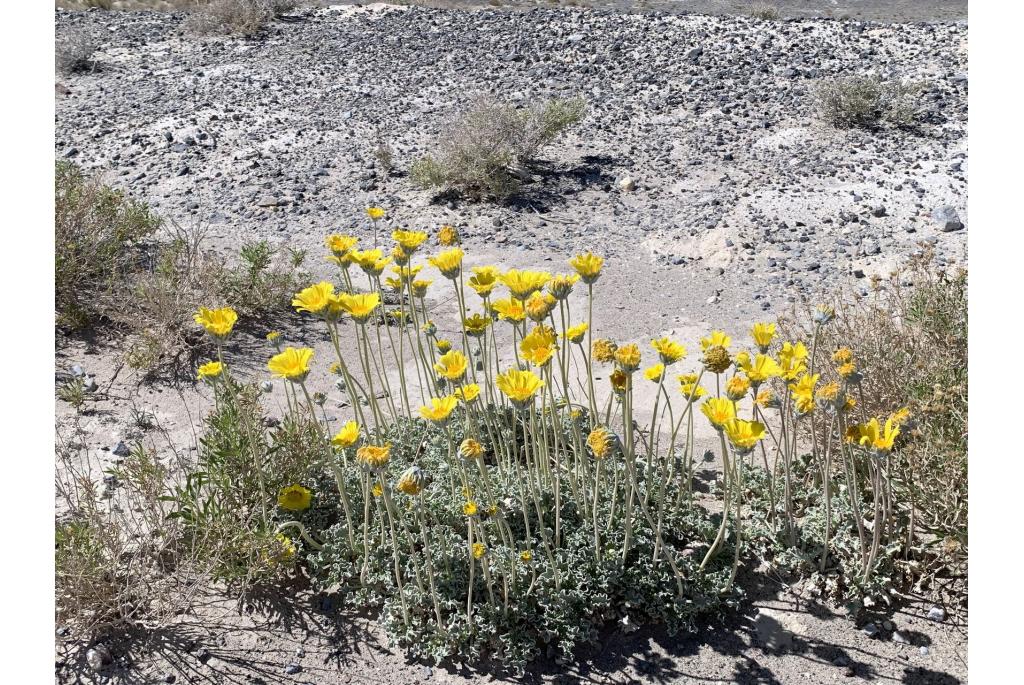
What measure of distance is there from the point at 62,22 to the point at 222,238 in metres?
7.41

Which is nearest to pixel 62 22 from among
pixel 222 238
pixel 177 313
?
pixel 222 238

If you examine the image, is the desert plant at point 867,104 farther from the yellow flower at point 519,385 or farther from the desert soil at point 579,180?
the yellow flower at point 519,385

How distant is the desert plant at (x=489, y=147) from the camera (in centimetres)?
656

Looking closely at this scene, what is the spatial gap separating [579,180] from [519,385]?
4673 millimetres

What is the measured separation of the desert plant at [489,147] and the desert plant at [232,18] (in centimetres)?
476

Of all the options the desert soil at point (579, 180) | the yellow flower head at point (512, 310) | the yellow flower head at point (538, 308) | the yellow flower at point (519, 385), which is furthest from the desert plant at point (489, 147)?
the yellow flower at point (519, 385)

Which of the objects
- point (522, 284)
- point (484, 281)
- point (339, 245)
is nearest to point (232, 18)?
point (339, 245)

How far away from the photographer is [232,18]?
35.0 ft

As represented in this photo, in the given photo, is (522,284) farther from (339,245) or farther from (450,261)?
(339,245)

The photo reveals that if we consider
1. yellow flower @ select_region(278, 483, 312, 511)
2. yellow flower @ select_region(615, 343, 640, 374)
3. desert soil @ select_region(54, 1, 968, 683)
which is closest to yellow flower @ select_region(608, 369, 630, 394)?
yellow flower @ select_region(615, 343, 640, 374)

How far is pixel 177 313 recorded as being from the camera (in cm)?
464

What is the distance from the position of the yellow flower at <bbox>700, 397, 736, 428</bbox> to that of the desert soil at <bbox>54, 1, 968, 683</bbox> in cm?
80

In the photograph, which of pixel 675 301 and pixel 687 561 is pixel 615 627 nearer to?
pixel 687 561

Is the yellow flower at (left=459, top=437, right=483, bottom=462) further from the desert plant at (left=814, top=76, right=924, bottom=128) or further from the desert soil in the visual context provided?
the desert plant at (left=814, top=76, right=924, bottom=128)
